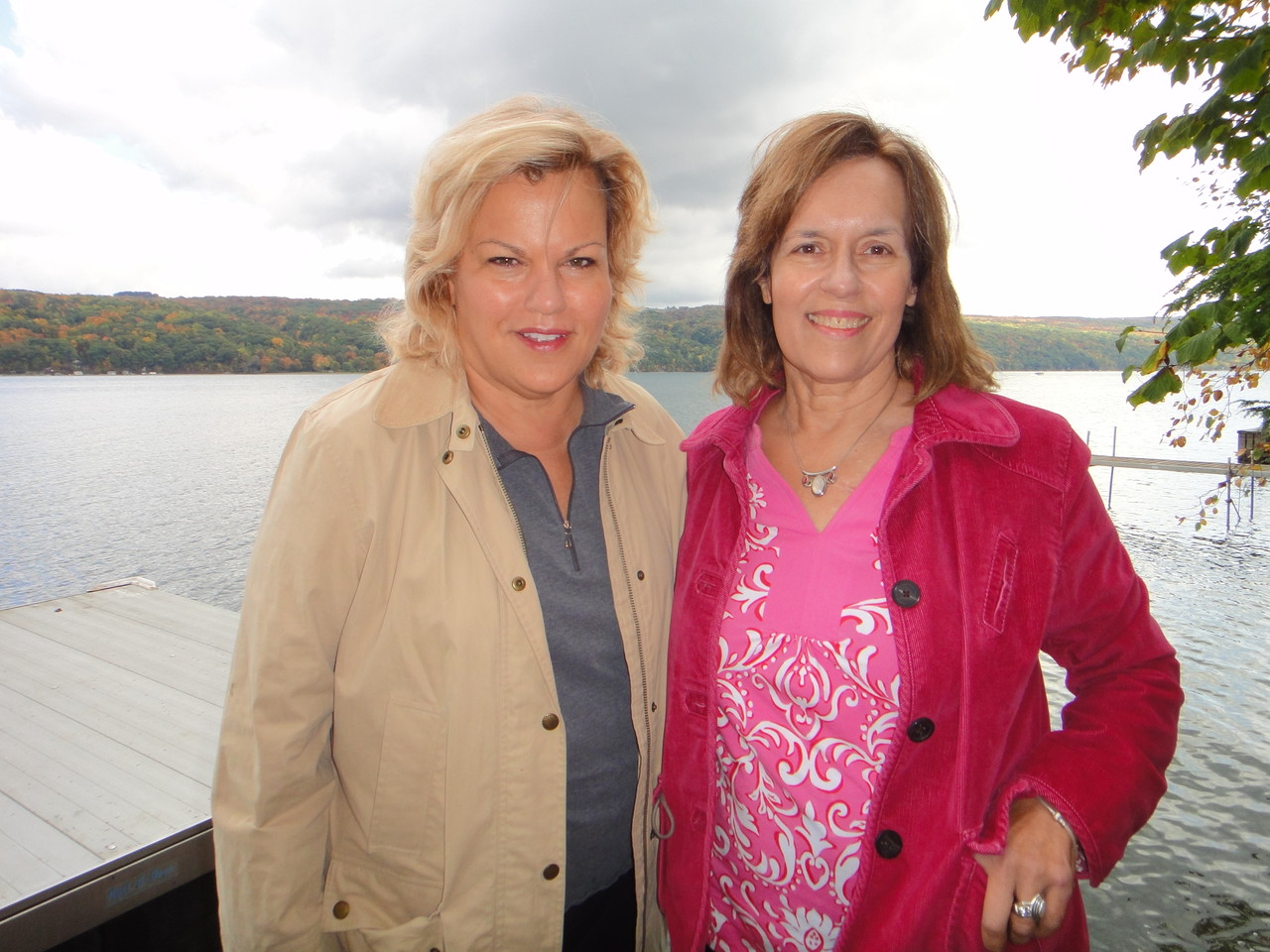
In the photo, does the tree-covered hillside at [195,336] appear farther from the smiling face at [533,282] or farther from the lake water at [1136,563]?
the smiling face at [533,282]

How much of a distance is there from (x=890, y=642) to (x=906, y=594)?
11 cm

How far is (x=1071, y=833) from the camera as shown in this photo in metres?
1.42

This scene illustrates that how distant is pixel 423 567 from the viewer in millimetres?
1588

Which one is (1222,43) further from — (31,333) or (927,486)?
(31,333)

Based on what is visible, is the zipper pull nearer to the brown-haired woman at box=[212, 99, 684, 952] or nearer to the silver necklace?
the brown-haired woman at box=[212, 99, 684, 952]

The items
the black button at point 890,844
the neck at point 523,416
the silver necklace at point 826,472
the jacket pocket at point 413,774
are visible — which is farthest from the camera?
the neck at point 523,416

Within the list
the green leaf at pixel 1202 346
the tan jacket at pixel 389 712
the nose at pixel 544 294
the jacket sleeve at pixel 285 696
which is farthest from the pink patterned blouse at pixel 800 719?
the green leaf at pixel 1202 346

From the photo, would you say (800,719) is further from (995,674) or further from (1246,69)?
(1246,69)

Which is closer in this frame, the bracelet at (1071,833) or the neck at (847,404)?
the bracelet at (1071,833)

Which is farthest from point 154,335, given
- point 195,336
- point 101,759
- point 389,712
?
point 389,712

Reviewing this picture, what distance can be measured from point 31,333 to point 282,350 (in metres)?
12.0

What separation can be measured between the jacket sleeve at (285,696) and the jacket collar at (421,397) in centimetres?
15

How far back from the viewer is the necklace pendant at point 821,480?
1.79 meters

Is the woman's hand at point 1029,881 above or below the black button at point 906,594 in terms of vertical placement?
below
